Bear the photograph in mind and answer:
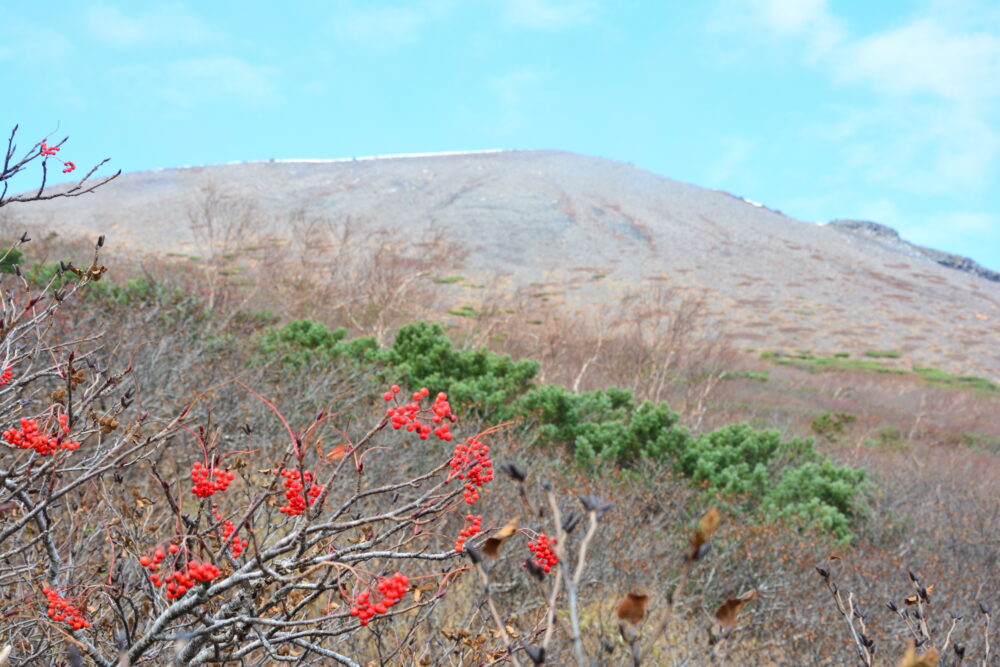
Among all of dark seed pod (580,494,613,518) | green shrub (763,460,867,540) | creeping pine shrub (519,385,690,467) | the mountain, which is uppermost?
the mountain

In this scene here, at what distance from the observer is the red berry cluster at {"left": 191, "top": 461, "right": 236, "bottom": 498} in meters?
1.77

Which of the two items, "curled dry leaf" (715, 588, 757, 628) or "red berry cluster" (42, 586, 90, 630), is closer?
"curled dry leaf" (715, 588, 757, 628)

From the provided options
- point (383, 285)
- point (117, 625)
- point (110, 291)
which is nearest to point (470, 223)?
point (383, 285)

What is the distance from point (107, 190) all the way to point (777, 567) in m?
67.9

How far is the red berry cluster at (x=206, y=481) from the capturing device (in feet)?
5.82

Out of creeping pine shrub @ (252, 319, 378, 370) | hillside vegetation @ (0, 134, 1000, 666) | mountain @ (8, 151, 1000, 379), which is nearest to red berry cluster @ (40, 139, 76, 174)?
hillside vegetation @ (0, 134, 1000, 666)

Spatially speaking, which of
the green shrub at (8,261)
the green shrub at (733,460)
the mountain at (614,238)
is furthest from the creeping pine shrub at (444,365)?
the mountain at (614,238)

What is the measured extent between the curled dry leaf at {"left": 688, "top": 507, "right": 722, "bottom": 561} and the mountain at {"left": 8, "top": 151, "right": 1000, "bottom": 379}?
34.2 metres

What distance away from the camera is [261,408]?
24.7 feet

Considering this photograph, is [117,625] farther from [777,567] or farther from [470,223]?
[470,223]

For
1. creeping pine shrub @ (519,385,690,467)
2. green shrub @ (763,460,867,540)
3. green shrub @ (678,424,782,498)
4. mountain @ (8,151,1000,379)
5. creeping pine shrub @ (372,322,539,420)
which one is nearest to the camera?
green shrub @ (763,460,867,540)

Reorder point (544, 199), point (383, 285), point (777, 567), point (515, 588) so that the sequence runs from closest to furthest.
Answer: point (515, 588) → point (777, 567) → point (383, 285) → point (544, 199)

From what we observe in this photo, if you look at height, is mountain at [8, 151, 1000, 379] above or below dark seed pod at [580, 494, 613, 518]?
above

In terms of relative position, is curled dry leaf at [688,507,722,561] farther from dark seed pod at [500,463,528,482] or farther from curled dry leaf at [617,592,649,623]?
dark seed pod at [500,463,528,482]
